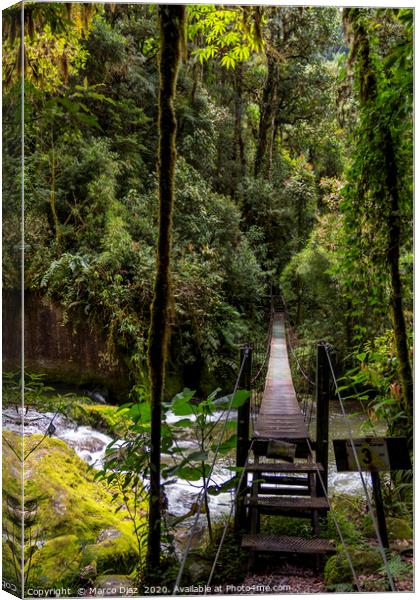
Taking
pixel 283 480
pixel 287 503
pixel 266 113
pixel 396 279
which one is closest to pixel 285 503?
pixel 287 503

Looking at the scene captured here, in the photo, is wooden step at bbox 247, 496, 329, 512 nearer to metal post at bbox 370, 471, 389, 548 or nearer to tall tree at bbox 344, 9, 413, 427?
metal post at bbox 370, 471, 389, 548

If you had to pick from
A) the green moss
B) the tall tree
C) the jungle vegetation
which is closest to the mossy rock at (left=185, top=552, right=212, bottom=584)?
the jungle vegetation

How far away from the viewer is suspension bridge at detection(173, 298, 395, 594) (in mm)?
2701

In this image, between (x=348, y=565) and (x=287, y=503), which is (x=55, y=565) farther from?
(x=348, y=565)

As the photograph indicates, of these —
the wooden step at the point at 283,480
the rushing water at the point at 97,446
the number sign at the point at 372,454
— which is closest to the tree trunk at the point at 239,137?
the rushing water at the point at 97,446

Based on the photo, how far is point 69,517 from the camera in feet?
8.57

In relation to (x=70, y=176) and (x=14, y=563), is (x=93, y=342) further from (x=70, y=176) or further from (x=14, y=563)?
(x=14, y=563)

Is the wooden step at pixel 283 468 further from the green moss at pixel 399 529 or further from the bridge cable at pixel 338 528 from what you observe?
the green moss at pixel 399 529

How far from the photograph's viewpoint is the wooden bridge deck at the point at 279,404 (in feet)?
9.61

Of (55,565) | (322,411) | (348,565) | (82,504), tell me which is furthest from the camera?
(322,411)

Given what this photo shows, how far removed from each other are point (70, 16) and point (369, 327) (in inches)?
82.6

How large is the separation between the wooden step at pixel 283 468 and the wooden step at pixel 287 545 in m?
0.31

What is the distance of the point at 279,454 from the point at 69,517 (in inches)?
40.3

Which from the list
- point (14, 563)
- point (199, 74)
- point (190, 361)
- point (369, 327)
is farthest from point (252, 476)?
point (199, 74)
